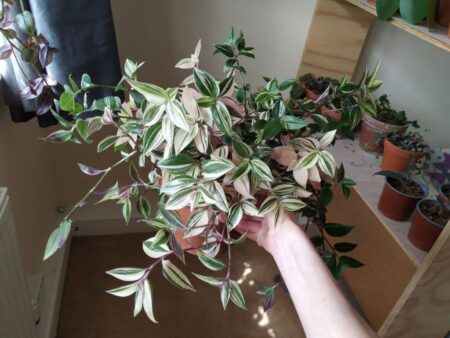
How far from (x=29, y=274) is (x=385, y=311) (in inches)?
46.1

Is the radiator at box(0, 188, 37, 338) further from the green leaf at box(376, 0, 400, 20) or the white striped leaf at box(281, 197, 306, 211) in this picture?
the green leaf at box(376, 0, 400, 20)

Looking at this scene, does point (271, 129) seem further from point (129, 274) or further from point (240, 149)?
point (129, 274)

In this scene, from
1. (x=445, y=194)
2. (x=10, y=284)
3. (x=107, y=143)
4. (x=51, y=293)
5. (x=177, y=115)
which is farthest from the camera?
(x=51, y=293)

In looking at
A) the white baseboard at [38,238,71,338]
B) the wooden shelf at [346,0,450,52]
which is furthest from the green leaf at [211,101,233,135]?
the white baseboard at [38,238,71,338]

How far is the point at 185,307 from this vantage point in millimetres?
1466

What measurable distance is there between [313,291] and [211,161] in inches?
10.4

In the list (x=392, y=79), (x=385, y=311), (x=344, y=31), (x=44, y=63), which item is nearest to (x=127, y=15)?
(x=44, y=63)

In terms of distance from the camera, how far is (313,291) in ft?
1.93

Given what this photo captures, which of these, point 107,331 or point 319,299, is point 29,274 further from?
point 319,299

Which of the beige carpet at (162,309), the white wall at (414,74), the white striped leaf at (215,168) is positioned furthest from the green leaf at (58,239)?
the white wall at (414,74)

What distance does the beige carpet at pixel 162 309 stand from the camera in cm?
138

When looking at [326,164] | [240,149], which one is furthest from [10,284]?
[326,164]

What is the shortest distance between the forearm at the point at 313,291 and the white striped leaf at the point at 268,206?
0.04 metres

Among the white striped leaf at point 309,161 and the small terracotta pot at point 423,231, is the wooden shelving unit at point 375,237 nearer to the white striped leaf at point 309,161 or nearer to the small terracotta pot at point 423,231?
the small terracotta pot at point 423,231
